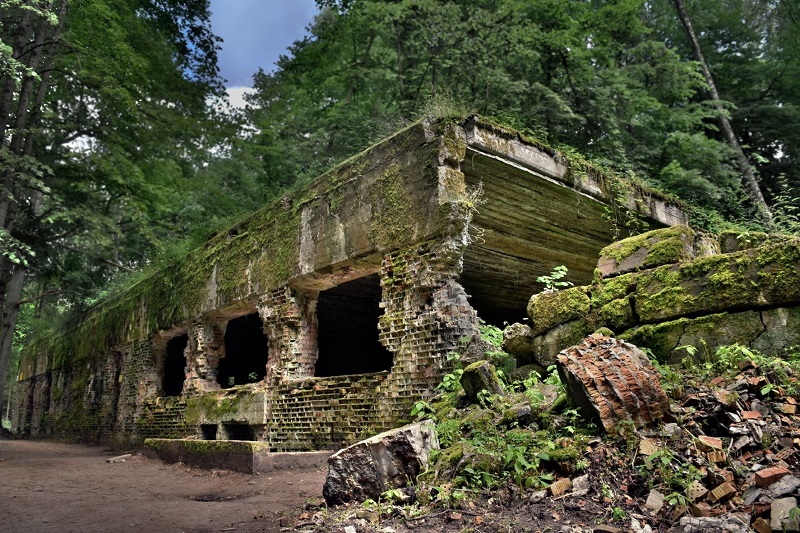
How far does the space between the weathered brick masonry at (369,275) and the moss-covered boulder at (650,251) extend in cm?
181

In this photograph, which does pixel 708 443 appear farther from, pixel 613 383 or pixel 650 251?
pixel 650 251

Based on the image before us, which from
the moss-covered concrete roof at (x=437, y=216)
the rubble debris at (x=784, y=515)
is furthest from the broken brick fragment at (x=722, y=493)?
the moss-covered concrete roof at (x=437, y=216)

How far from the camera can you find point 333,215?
8531 mm

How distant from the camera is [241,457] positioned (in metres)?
7.70

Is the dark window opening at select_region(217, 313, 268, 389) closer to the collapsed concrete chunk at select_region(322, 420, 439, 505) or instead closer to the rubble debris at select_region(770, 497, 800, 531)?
the collapsed concrete chunk at select_region(322, 420, 439, 505)

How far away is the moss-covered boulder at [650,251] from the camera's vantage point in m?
5.24

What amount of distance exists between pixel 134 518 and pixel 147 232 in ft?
34.8

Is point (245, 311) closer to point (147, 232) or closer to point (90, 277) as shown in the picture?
point (147, 232)

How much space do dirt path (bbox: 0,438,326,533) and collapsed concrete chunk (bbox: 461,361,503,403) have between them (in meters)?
1.91

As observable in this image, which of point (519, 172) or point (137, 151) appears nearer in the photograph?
point (519, 172)

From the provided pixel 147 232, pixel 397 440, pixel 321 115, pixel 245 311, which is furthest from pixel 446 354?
pixel 321 115

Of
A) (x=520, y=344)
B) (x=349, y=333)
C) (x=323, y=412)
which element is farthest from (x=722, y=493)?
(x=349, y=333)

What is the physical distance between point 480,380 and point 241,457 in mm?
4060

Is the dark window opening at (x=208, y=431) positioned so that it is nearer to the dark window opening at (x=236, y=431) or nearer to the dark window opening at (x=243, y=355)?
the dark window opening at (x=236, y=431)
